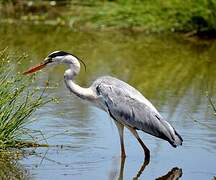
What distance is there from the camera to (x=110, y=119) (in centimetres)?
998

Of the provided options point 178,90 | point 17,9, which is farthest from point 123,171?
point 17,9

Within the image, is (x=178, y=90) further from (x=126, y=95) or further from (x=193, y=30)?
(x=193, y=30)

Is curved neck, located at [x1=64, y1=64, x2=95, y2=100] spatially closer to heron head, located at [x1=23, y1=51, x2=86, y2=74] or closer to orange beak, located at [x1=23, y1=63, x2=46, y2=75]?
heron head, located at [x1=23, y1=51, x2=86, y2=74]

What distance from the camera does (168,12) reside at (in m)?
16.7

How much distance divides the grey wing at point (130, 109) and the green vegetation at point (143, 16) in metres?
8.03

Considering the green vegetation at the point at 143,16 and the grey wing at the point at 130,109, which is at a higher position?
the grey wing at the point at 130,109

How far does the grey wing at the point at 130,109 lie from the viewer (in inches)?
320

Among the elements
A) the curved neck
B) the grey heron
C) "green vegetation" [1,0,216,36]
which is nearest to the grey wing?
the grey heron

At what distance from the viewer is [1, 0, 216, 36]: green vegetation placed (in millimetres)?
16375

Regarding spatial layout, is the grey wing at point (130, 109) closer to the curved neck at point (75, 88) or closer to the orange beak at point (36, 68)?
the curved neck at point (75, 88)

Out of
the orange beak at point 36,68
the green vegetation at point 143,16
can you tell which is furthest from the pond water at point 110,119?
the orange beak at point 36,68

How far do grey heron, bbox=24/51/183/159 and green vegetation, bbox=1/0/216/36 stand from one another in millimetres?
7967

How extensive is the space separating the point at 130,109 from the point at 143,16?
8708mm

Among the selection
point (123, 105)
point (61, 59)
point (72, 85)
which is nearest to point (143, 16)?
point (72, 85)
